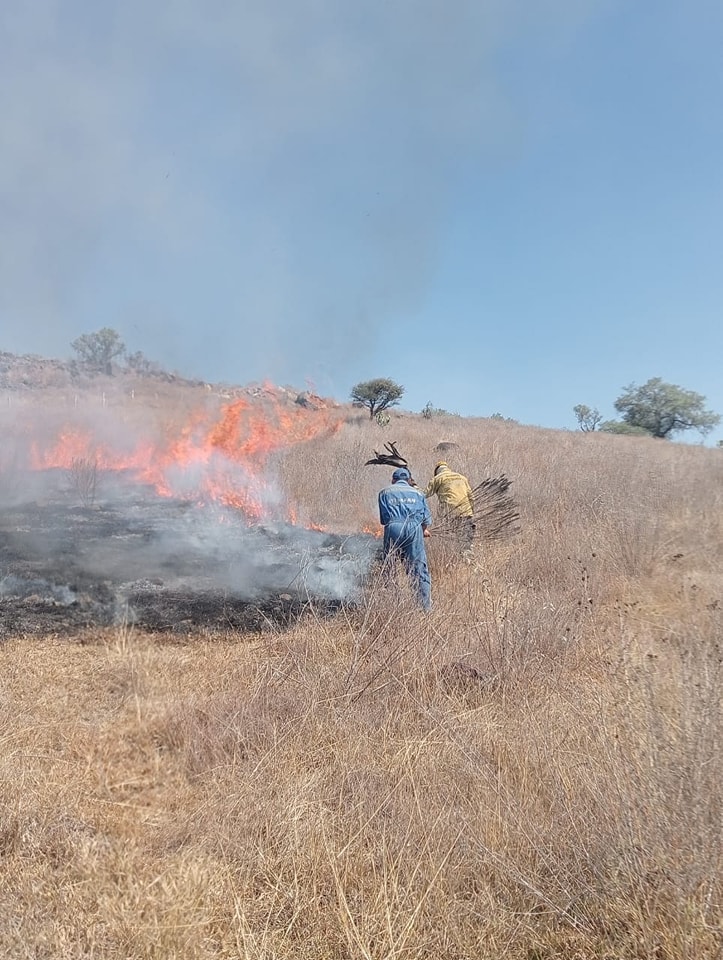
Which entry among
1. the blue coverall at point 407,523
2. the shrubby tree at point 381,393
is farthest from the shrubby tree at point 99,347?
the blue coverall at point 407,523

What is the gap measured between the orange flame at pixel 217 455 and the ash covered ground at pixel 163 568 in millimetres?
847

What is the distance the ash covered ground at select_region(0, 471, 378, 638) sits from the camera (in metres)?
6.68

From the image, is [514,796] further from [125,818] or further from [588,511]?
[588,511]

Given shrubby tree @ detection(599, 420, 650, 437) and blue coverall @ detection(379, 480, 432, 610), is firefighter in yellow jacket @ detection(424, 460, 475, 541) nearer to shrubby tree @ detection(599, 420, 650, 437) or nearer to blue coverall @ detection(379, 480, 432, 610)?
blue coverall @ detection(379, 480, 432, 610)

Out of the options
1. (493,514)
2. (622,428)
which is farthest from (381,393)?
(493,514)

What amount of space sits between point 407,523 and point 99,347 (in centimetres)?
3713

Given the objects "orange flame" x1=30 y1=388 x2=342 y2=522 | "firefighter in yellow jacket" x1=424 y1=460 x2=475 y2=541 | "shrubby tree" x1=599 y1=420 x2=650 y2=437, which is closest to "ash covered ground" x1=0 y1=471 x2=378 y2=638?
"orange flame" x1=30 y1=388 x2=342 y2=522

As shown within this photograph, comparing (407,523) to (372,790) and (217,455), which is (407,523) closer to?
(372,790)

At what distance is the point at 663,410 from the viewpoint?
41250 mm

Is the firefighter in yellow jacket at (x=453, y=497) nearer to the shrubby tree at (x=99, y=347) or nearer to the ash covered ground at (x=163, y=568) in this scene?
the ash covered ground at (x=163, y=568)

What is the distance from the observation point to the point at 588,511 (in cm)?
958

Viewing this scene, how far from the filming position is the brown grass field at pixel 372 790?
2256 millimetres

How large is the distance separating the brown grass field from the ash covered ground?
72 cm

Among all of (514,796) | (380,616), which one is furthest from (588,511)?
(514,796)
